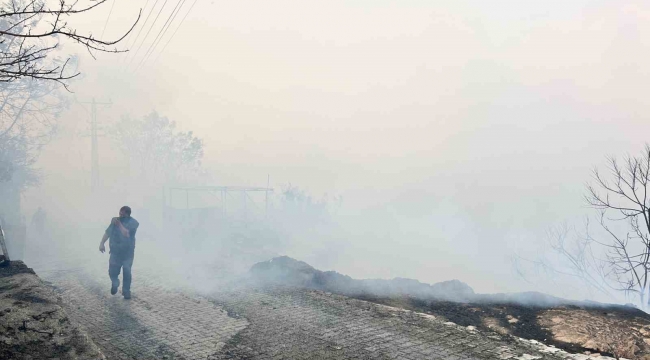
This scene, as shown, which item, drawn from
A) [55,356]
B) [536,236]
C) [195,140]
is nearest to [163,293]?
[55,356]

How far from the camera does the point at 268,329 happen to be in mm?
A: 6273

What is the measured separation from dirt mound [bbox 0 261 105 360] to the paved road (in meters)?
0.65

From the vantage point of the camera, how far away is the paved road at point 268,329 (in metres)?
5.40

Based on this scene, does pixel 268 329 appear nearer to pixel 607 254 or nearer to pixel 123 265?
pixel 123 265

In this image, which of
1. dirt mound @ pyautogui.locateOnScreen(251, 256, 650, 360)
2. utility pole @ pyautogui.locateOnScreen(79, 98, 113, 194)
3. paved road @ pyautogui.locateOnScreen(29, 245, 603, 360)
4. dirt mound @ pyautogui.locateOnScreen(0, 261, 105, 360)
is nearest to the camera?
dirt mound @ pyautogui.locateOnScreen(0, 261, 105, 360)

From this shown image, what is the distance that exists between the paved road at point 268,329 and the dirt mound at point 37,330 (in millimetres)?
654

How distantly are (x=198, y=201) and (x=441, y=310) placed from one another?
34.5 metres

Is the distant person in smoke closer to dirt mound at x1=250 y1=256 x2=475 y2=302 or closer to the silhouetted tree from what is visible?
dirt mound at x1=250 y1=256 x2=475 y2=302

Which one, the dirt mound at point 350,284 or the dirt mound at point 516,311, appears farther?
the dirt mound at point 350,284

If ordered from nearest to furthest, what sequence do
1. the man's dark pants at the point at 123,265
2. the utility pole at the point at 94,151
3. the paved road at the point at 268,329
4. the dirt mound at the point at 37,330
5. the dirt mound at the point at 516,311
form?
the dirt mound at the point at 37,330 → the paved road at the point at 268,329 → the dirt mound at the point at 516,311 → the man's dark pants at the point at 123,265 → the utility pole at the point at 94,151

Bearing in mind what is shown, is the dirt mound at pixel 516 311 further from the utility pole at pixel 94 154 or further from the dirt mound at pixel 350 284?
the utility pole at pixel 94 154

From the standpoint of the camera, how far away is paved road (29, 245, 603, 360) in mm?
5402

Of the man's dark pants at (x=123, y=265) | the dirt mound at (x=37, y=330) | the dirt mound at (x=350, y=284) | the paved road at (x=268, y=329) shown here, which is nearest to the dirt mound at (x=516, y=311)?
the dirt mound at (x=350, y=284)

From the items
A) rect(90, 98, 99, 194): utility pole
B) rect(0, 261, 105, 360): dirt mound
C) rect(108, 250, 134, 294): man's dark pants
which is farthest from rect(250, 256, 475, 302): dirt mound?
rect(90, 98, 99, 194): utility pole
